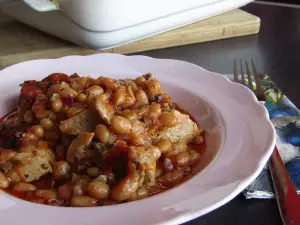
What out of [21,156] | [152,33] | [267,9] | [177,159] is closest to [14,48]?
[152,33]

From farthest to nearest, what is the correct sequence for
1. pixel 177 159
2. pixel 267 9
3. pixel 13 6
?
pixel 267 9
pixel 13 6
pixel 177 159

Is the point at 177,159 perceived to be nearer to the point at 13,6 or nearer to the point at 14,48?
the point at 14,48

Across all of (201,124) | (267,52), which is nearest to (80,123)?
(201,124)

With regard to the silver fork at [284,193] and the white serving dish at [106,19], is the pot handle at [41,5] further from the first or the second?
the silver fork at [284,193]

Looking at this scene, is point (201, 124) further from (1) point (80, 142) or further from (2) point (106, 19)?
(2) point (106, 19)

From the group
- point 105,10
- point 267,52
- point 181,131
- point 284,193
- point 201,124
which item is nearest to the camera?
point 284,193

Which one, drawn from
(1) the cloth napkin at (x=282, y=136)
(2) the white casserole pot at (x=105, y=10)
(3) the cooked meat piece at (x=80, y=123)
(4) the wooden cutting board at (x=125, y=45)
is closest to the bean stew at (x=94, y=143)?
(3) the cooked meat piece at (x=80, y=123)

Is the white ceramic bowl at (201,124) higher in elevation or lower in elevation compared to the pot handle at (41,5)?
lower
